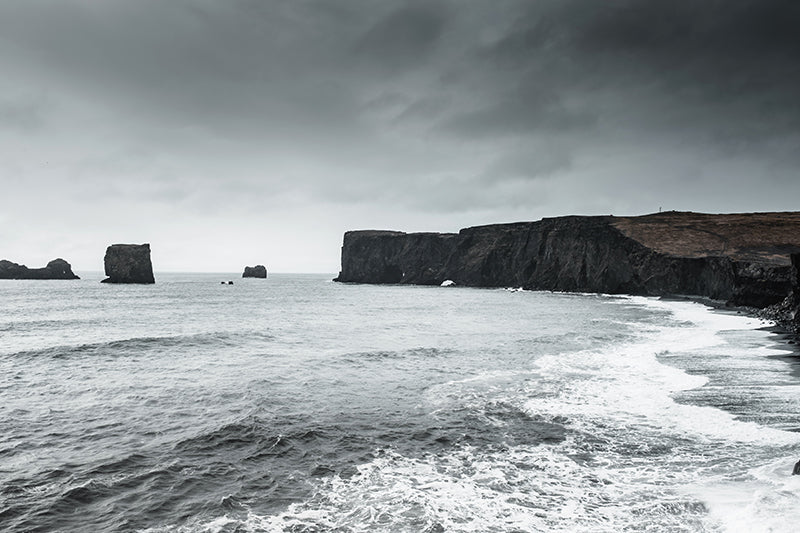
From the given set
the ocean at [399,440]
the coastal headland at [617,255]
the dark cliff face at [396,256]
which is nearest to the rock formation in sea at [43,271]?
the dark cliff face at [396,256]

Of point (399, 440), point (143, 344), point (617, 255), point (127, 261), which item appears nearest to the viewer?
point (399, 440)

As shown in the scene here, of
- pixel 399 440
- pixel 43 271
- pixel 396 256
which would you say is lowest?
pixel 399 440

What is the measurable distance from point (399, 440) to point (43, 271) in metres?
222

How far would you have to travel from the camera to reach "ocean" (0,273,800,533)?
9367 millimetres

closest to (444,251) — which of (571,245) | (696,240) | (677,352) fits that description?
(571,245)

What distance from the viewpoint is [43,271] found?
612 feet

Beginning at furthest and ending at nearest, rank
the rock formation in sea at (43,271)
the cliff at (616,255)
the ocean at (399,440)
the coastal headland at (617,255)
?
1. the rock formation in sea at (43,271)
2. the cliff at (616,255)
3. the coastal headland at (617,255)
4. the ocean at (399,440)

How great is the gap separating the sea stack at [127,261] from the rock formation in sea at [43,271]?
205ft

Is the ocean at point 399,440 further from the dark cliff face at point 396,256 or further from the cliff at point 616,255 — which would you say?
the dark cliff face at point 396,256

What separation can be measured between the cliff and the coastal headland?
17 cm

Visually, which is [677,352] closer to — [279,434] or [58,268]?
[279,434]

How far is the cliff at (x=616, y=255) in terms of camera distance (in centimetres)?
7456

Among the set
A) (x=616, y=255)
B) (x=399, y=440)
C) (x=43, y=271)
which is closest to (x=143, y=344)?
(x=399, y=440)

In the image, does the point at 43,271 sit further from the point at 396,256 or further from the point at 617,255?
the point at 617,255
